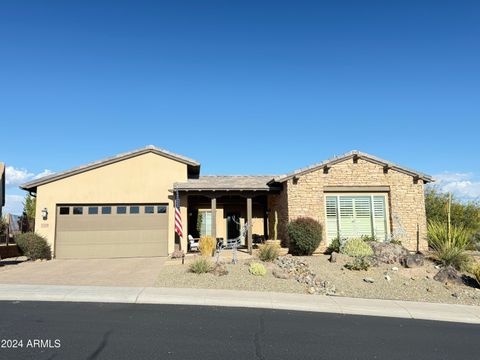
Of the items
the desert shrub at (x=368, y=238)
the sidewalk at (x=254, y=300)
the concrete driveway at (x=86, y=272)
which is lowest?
the sidewalk at (x=254, y=300)

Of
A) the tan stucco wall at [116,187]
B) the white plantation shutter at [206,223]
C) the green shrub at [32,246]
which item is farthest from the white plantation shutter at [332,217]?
the green shrub at [32,246]

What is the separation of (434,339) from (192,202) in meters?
17.2

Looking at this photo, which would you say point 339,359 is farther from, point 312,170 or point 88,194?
point 88,194

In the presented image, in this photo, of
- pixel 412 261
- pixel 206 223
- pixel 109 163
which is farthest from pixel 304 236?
pixel 109 163

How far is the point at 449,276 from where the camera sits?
11664mm

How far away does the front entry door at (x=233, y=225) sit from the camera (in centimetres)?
2298

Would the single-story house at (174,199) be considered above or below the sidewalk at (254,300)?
above

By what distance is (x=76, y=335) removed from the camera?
6125 millimetres

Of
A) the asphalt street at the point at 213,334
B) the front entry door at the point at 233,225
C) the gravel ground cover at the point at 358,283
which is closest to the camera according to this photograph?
the asphalt street at the point at 213,334

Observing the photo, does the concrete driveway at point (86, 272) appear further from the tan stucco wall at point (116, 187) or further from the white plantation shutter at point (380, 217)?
the white plantation shutter at point (380, 217)

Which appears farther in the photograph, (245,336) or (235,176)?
(235,176)

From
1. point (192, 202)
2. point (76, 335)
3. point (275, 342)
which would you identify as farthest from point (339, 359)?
point (192, 202)

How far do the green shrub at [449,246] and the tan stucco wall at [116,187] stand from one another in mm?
11884

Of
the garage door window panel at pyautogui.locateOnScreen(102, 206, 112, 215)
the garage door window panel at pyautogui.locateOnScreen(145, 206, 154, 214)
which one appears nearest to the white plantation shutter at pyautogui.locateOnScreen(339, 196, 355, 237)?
the garage door window panel at pyautogui.locateOnScreen(145, 206, 154, 214)
